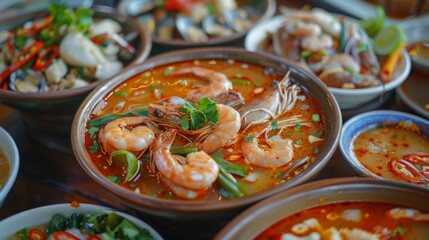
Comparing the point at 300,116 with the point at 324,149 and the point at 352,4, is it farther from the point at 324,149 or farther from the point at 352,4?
the point at 352,4

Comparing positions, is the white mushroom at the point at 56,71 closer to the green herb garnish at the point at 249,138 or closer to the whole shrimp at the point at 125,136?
the whole shrimp at the point at 125,136

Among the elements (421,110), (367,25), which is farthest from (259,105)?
(367,25)

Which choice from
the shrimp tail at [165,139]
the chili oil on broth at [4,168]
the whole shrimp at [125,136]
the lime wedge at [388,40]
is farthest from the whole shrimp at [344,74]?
the chili oil on broth at [4,168]

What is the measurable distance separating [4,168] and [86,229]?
0.71 metres

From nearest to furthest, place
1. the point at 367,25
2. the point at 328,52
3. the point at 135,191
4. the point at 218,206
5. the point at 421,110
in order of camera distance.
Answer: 1. the point at 218,206
2. the point at 135,191
3. the point at 421,110
4. the point at 328,52
5. the point at 367,25

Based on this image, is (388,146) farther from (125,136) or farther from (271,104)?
(125,136)

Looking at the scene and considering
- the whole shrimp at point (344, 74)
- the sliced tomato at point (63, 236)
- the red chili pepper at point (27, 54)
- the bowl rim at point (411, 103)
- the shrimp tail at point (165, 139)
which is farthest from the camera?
the red chili pepper at point (27, 54)

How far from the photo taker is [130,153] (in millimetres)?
1944

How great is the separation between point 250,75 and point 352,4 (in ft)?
5.68

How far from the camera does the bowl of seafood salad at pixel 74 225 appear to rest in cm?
181

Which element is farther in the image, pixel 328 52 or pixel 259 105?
pixel 328 52

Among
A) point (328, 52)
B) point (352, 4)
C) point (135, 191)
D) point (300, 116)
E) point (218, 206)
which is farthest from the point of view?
point (352, 4)

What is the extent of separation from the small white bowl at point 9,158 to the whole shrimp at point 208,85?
0.94 m

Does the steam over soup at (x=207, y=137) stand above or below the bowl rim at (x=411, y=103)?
above
